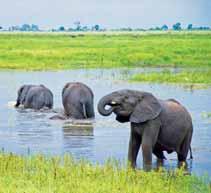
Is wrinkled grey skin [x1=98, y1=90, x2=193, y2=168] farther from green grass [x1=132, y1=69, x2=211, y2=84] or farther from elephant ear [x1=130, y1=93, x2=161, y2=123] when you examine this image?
green grass [x1=132, y1=69, x2=211, y2=84]

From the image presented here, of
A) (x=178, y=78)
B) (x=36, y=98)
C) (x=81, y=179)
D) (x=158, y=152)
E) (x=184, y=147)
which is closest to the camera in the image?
(x=81, y=179)

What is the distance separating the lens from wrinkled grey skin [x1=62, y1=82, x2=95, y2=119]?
16844 mm

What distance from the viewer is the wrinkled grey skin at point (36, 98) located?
19.1 metres

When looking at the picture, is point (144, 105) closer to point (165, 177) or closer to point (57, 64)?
point (165, 177)

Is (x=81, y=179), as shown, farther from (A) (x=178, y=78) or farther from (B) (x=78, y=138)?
(A) (x=178, y=78)

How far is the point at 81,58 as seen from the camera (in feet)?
138

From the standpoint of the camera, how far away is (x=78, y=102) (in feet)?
55.3

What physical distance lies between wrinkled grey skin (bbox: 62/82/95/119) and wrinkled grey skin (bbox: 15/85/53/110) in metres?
2.08

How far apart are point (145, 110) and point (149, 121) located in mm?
166

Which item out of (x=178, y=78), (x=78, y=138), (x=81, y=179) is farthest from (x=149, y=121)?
(x=178, y=78)

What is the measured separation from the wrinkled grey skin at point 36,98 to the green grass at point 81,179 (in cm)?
860

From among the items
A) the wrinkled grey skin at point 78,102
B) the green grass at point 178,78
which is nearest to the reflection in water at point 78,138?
the wrinkled grey skin at point 78,102

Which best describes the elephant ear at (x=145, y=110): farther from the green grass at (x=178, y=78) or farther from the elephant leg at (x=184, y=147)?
the green grass at (x=178, y=78)

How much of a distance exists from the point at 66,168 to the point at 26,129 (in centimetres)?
591
